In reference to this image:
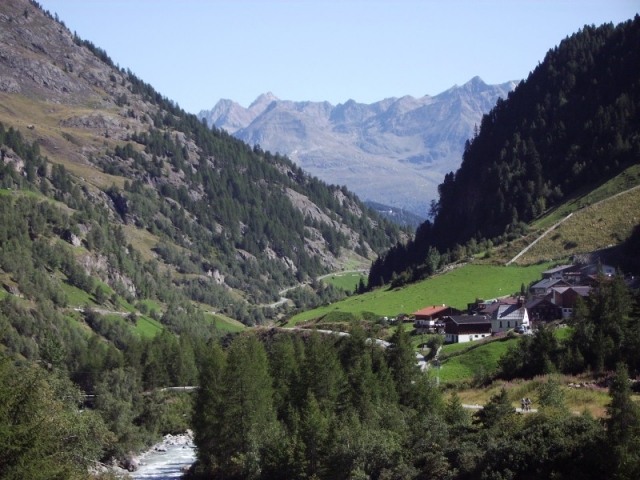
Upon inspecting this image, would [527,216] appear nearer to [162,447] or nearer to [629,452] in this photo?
[162,447]

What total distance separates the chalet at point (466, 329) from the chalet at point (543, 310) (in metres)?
6.61

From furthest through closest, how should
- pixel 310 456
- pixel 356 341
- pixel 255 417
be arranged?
pixel 356 341 → pixel 255 417 → pixel 310 456

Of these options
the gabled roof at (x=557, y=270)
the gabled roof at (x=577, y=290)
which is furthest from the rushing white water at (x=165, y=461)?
the gabled roof at (x=557, y=270)

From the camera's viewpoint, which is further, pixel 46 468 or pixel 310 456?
pixel 310 456

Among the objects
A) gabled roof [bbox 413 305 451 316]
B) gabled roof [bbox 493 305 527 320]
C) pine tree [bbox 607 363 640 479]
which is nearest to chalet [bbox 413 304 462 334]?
gabled roof [bbox 413 305 451 316]

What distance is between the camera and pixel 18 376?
6094 cm

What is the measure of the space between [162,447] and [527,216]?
112 meters

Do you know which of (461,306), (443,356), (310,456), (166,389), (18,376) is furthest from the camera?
(461,306)

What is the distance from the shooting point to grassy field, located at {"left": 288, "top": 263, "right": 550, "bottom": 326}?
147 meters

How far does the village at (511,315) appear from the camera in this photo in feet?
386

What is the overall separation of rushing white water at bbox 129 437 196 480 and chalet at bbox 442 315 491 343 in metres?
41.8

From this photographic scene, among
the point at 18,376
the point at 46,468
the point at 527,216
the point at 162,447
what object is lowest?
the point at 162,447

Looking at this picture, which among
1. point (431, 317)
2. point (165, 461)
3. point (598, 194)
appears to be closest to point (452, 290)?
point (431, 317)

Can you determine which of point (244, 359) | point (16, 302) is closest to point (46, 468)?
point (244, 359)
